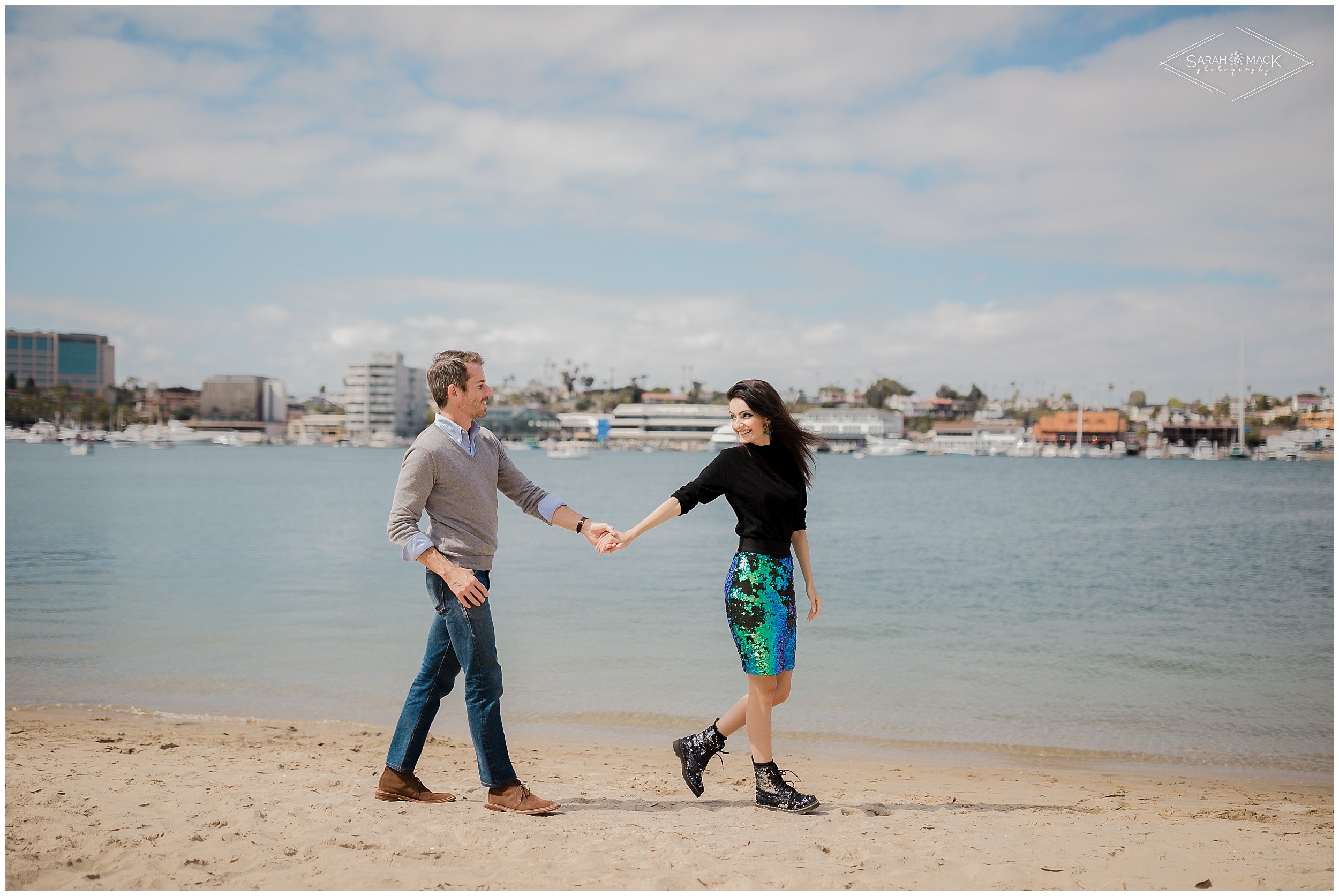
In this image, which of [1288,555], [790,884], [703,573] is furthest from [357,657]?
[1288,555]

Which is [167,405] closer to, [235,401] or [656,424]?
[235,401]

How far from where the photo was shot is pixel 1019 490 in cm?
6712

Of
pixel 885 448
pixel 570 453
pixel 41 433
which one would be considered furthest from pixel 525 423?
pixel 41 433

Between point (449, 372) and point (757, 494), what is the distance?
5.12ft

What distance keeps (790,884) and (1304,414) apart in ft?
571

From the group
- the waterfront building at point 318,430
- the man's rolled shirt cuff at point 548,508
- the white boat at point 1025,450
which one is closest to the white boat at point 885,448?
the white boat at point 1025,450

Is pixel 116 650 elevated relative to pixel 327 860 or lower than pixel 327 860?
lower

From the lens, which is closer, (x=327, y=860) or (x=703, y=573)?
(x=327, y=860)

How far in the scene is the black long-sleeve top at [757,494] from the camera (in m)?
4.51

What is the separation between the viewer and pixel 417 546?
4062mm

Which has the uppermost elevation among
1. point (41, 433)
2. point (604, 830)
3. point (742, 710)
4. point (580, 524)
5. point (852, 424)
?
point (852, 424)

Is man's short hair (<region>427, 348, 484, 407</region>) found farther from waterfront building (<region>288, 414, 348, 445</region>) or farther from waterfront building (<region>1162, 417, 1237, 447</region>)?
waterfront building (<region>288, 414, 348, 445</region>)

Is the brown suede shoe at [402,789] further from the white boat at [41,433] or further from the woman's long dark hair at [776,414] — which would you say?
the white boat at [41,433]

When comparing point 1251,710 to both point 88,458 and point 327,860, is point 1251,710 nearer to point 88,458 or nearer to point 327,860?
point 327,860
